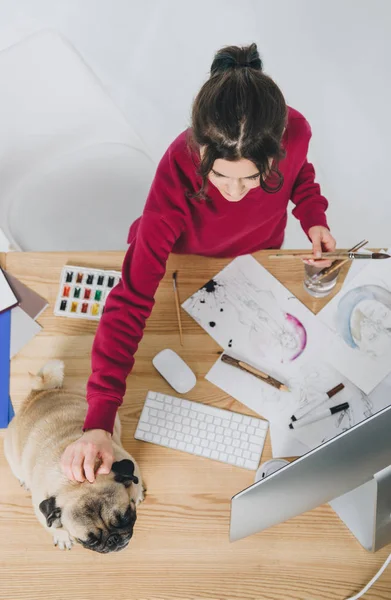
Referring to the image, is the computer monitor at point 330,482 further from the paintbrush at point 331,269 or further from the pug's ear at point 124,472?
the paintbrush at point 331,269

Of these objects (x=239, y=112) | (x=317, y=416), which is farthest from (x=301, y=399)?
(x=239, y=112)

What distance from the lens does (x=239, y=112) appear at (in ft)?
2.91

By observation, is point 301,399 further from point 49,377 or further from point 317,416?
point 49,377

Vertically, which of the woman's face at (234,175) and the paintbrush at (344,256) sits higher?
the woman's face at (234,175)

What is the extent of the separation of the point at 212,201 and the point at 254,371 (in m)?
0.41

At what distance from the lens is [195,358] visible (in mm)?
1223

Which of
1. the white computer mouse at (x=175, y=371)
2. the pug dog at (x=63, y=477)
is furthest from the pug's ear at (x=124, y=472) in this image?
the white computer mouse at (x=175, y=371)

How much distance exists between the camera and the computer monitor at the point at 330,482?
2.75 feet

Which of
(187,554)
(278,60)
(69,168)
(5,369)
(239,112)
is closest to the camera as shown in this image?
(239,112)

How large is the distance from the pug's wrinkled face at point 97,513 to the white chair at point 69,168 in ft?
2.93

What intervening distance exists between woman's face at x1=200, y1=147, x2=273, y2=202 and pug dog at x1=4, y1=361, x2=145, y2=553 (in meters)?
0.56

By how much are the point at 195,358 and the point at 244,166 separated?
0.48m

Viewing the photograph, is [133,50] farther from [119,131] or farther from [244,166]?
[244,166]

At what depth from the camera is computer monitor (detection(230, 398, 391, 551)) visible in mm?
838
